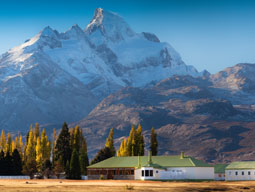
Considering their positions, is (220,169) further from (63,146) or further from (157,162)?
(63,146)

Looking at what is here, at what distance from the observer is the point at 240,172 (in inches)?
6619

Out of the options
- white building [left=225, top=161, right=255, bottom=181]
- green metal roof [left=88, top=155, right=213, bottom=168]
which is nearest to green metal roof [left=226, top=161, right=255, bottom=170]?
white building [left=225, top=161, right=255, bottom=181]

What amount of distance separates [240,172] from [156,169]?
34.9m

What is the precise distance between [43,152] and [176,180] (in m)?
57.8

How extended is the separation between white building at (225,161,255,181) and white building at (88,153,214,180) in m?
22.1

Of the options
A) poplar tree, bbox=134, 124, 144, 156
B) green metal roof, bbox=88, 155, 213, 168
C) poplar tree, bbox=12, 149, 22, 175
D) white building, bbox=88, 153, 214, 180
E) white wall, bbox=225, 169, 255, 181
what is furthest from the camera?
poplar tree, bbox=134, 124, 144, 156

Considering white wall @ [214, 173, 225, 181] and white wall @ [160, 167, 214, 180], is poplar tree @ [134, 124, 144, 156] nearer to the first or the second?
white wall @ [214, 173, 225, 181]

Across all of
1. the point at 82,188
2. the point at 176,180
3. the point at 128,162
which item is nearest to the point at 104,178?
the point at 128,162

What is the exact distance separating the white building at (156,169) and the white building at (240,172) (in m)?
22.1

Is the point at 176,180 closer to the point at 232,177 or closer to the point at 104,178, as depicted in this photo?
the point at 104,178

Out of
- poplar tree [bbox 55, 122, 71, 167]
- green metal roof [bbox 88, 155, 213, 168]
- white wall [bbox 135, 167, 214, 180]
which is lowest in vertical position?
white wall [bbox 135, 167, 214, 180]

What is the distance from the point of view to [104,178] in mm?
152375

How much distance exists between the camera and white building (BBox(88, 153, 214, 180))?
144000 mm

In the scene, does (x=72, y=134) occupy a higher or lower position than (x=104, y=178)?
higher
